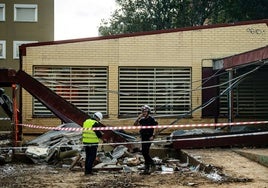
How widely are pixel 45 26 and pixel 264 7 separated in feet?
50.7

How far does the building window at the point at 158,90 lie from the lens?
2033 centimetres

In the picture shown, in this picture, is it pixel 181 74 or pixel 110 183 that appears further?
pixel 181 74

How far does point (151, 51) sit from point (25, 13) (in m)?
17.5

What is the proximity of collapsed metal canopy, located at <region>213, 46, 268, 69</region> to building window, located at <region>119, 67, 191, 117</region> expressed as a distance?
1.75 m

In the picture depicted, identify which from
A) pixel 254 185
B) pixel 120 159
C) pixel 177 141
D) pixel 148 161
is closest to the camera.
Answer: pixel 254 185

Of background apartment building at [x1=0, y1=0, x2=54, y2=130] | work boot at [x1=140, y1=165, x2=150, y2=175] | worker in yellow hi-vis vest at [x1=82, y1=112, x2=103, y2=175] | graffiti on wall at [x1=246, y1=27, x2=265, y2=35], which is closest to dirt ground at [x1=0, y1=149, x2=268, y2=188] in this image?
work boot at [x1=140, y1=165, x2=150, y2=175]

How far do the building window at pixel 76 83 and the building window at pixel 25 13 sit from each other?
622 inches

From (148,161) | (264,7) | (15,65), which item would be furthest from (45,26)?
(148,161)

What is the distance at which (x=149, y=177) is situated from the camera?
38.4 ft

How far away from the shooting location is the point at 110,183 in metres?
11.0

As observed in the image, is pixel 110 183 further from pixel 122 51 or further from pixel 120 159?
pixel 122 51

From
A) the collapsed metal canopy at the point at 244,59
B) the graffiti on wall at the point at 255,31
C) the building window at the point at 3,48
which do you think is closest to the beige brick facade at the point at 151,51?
the graffiti on wall at the point at 255,31

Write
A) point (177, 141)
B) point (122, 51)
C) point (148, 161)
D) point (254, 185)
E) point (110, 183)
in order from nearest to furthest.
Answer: point (254, 185), point (110, 183), point (148, 161), point (177, 141), point (122, 51)

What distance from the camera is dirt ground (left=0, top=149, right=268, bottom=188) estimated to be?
1057 centimetres
